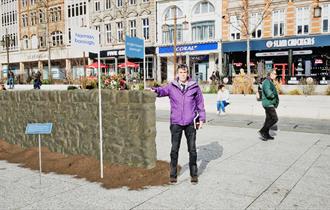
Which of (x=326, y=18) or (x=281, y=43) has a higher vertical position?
(x=326, y=18)

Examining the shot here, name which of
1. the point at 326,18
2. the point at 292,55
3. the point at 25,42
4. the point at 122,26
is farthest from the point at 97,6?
the point at 326,18

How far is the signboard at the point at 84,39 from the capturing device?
541 centimetres

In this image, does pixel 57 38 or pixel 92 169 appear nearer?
pixel 92 169

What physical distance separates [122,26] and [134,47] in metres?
32.3

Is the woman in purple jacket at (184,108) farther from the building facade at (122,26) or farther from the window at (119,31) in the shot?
the window at (119,31)

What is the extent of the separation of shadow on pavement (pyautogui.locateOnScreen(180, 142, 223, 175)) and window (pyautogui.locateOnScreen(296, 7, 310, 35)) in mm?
25330

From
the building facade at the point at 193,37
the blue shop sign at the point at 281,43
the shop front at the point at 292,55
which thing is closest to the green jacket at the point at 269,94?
the shop front at the point at 292,55

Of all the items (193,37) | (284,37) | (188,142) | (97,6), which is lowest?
(188,142)

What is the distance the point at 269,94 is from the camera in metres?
8.56

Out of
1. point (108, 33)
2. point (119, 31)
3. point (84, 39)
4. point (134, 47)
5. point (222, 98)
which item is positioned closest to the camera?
point (84, 39)

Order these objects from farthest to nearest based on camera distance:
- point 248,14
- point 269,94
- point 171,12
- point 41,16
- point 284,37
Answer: point 41,16, point 171,12, point 248,14, point 284,37, point 269,94

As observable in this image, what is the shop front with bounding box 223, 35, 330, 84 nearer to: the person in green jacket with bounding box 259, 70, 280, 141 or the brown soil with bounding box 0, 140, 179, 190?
the person in green jacket with bounding box 259, 70, 280, 141

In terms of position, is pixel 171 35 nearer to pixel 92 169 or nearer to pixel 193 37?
pixel 193 37

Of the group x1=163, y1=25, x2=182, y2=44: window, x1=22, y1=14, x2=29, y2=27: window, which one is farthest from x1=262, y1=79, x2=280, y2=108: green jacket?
x1=22, y1=14, x2=29, y2=27: window
